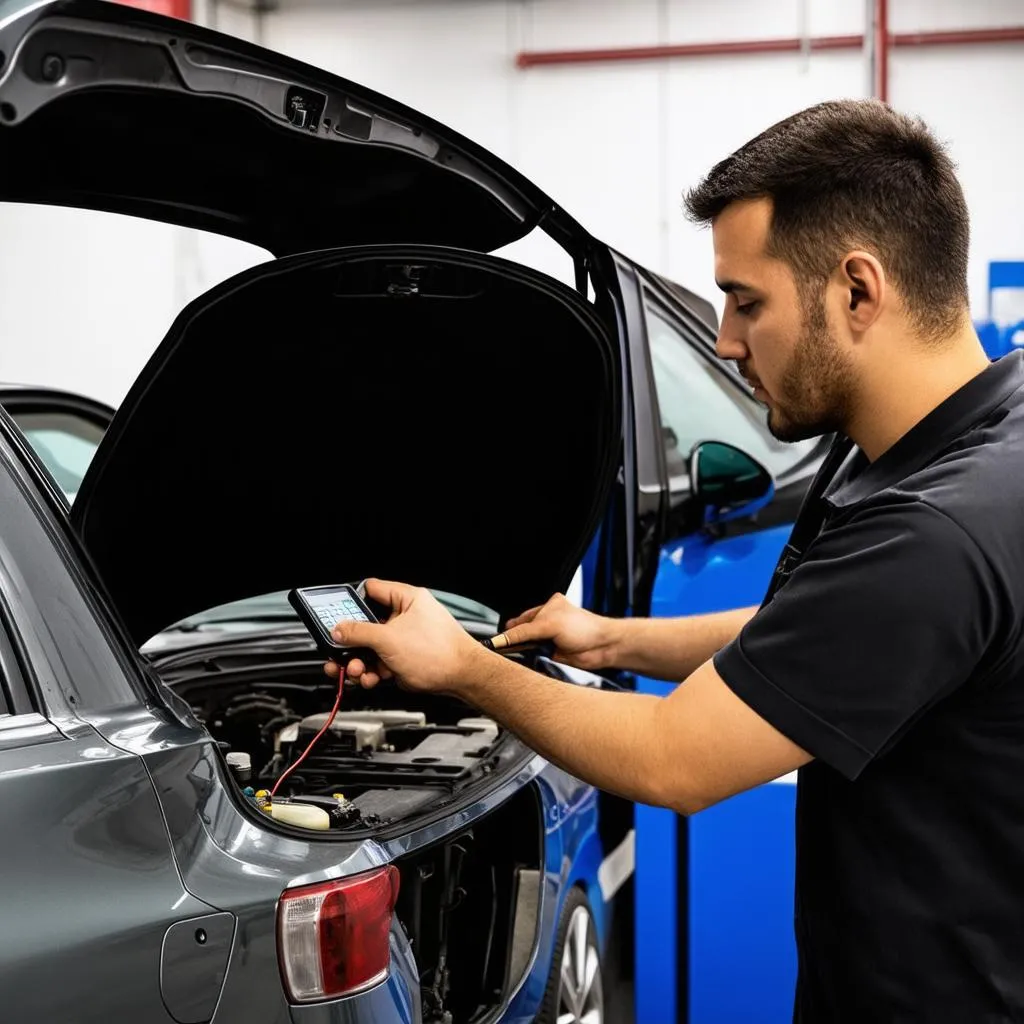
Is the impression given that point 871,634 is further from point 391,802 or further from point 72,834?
point 391,802

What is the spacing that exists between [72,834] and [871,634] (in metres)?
0.81

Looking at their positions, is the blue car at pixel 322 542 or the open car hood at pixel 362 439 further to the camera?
the open car hood at pixel 362 439

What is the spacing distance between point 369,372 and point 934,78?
682 cm

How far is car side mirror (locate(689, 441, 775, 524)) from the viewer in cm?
315

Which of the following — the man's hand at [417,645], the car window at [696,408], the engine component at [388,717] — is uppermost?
the car window at [696,408]

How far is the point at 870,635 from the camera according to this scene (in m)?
1.48

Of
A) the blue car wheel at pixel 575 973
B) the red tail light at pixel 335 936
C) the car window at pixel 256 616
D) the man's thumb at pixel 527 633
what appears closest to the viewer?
the red tail light at pixel 335 936

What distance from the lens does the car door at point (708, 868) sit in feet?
10.5

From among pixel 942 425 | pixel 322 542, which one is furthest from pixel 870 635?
pixel 322 542

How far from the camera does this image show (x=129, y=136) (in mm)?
2096

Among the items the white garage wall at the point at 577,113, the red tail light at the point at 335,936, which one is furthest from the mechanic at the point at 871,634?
the white garage wall at the point at 577,113

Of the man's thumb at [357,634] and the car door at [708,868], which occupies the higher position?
the man's thumb at [357,634]

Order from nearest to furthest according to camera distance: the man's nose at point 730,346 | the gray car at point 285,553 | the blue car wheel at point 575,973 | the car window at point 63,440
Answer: the gray car at point 285,553, the man's nose at point 730,346, the blue car wheel at point 575,973, the car window at point 63,440

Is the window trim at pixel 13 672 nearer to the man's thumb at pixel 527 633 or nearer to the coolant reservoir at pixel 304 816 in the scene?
the coolant reservoir at pixel 304 816
